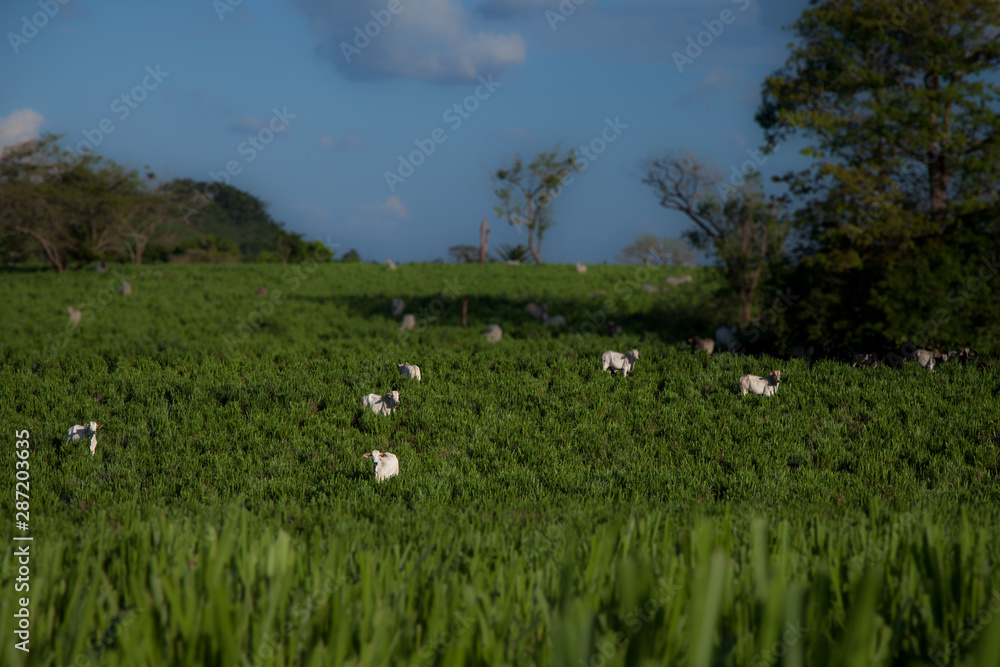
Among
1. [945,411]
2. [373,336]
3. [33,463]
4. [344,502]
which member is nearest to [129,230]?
[373,336]

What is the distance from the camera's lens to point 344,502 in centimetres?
589

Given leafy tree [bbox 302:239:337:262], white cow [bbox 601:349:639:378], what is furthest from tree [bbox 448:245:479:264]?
white cow [bbox 601:349:639:378]

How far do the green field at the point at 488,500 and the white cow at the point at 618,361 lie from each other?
466 millimetres

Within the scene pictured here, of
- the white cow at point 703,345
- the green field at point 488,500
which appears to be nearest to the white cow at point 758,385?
the green field at point 488,500

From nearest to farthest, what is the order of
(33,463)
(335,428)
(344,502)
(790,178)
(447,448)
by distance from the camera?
1. (344,502)
2. (33,463)
3. (447,448)
4. (335,428)
5. (790,178)

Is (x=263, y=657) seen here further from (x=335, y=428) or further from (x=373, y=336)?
(x=373, y=336)

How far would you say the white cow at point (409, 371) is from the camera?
9.96 m

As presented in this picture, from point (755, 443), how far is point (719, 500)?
1817mm

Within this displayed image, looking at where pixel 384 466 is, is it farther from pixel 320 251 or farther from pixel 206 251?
pixel 206 251

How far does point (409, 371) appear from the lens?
1002cm

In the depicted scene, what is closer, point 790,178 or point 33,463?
point 33,463

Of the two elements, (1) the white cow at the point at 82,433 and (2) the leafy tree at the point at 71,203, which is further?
(2) the leafy tree at the point at 71,203

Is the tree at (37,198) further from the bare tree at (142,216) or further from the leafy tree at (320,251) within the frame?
the leafy tree at (320,251)

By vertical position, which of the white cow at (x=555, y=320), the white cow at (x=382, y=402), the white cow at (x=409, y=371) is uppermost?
the white cow at (x=555, y=320)
